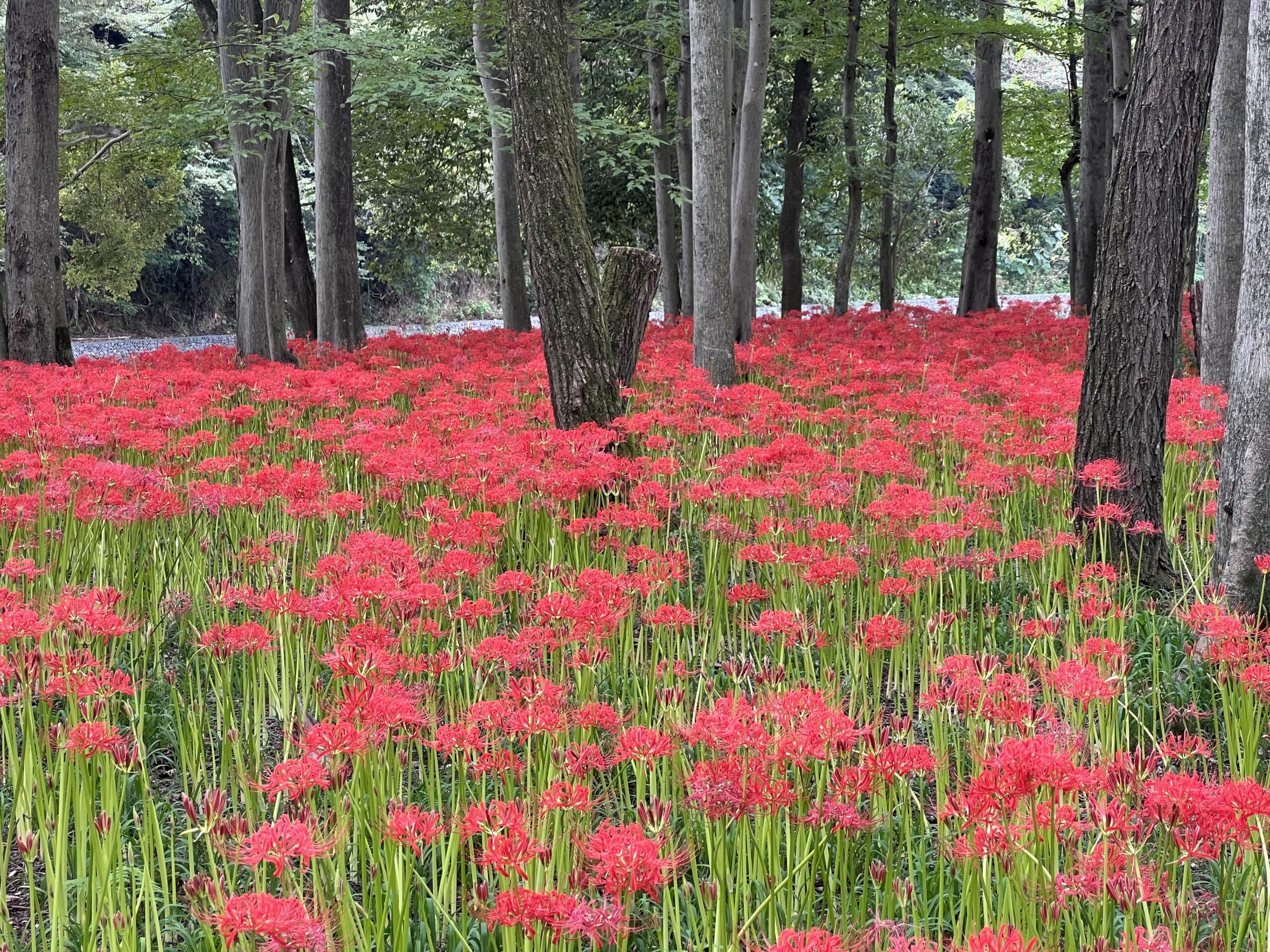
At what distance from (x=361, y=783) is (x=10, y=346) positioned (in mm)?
11159

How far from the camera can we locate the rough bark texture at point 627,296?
26.1 feet

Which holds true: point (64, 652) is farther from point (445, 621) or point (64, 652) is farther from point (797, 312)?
point (797, 312)

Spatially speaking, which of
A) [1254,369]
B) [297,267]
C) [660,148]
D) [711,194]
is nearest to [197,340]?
[297,267]

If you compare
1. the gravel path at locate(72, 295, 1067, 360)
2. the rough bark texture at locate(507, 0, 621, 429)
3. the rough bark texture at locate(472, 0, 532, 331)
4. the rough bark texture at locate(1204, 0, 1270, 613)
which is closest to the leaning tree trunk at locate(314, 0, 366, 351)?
the rough bark texture at locate(472, 0, 532, 331)

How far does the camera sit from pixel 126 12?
3538 centimetres

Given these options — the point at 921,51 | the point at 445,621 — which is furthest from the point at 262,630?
the point at 921,51

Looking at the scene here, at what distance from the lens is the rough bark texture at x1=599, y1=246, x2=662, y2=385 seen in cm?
797

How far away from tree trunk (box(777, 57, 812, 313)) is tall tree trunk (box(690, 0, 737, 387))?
9.08 metres

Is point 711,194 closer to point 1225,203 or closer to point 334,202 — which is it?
point 1225,203

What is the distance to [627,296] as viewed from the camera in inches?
313

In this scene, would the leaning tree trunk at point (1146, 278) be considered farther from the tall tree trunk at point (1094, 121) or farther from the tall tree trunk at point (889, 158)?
the tall tree trunk at point (889, 158)

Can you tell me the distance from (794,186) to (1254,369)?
1555 centimetres

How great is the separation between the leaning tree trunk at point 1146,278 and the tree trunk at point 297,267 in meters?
13.4

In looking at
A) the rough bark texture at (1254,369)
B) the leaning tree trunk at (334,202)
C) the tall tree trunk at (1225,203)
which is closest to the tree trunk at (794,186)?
the leaning tree trunk at (334,202)
